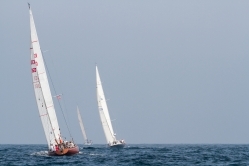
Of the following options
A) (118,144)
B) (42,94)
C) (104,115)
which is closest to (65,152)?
(42,94)

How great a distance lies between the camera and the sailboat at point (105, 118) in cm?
11650

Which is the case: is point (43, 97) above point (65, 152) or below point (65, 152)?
above

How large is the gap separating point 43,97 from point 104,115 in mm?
44075

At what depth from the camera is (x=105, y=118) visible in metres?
119

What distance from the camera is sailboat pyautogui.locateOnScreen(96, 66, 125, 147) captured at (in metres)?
116

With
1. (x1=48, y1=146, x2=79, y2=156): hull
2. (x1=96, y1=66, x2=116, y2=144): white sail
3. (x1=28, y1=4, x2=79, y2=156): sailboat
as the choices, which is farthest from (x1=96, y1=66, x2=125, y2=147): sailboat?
(x1=48, y1=146, x2=79, y2=156): hull

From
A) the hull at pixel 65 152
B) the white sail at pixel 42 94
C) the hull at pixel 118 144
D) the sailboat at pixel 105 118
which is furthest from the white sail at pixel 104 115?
the hull at pixel 65 152

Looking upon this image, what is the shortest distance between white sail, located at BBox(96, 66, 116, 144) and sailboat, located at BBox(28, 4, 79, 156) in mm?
41436

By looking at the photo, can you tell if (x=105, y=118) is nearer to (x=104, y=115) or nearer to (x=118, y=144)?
(x=104, y=115)

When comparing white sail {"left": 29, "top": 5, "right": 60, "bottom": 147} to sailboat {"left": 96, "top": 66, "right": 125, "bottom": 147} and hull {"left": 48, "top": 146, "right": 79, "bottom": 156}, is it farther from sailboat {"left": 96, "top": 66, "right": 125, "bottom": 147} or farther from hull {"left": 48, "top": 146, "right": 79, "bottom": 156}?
sailboat {"left": 96, "top": 66, "right": 125, "bottom": 147}

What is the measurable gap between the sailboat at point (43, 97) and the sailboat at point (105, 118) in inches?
1609

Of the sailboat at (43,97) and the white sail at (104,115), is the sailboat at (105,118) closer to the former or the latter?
the white sail at (104,115)

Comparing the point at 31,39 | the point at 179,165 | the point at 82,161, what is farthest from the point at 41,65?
the point at 179,165

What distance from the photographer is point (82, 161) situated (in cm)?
6531
